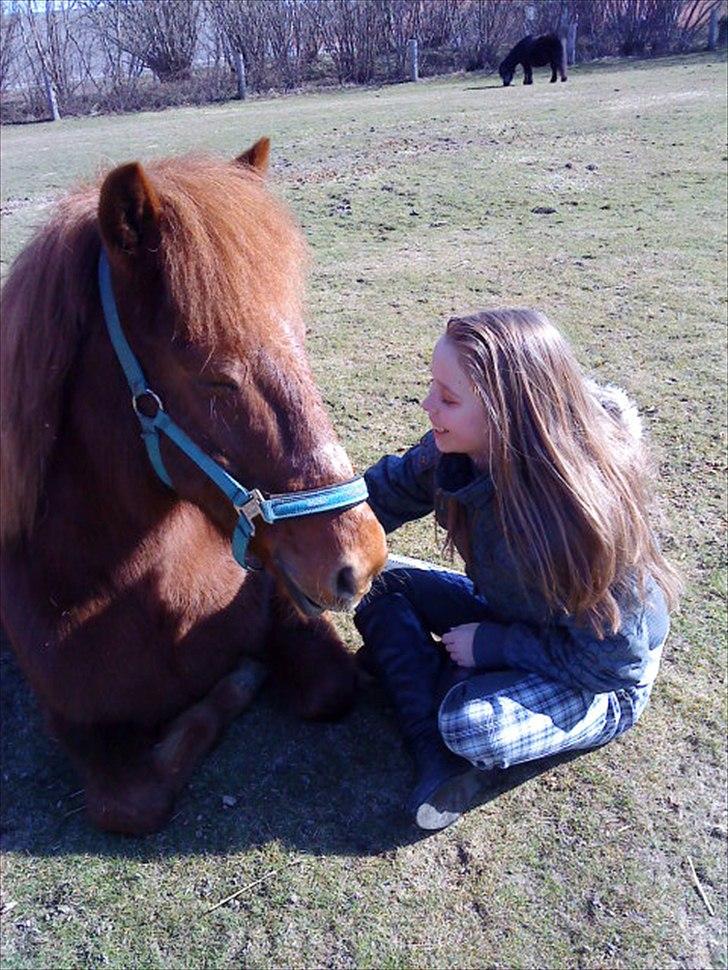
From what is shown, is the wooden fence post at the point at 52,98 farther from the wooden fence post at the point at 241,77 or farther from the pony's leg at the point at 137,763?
the pony's leg at the point at 137,763

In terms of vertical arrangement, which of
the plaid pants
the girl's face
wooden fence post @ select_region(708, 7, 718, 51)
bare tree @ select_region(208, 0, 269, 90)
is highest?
bare tree @ select_region(208, 0, 269, 90)

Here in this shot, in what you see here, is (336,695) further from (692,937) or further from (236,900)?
(692,937)

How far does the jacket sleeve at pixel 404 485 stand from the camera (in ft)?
9.23

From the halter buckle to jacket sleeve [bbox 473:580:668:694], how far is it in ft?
3.11

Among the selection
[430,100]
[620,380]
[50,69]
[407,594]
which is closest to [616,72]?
[430,100]

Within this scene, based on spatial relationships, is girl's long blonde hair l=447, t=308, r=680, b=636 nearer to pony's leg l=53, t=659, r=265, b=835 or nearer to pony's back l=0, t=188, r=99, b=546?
pony's back l=0, t=188, r=99, b=546

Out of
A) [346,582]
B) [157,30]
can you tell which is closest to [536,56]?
[157,30]

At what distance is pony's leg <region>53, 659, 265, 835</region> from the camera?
244 cm

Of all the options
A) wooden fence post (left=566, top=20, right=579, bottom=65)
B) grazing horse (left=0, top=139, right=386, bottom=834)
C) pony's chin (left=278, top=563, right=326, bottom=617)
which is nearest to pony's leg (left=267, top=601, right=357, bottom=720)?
grazing horse (left=0, top=139, right=386, bottom=834)

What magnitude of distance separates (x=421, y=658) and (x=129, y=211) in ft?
5.40

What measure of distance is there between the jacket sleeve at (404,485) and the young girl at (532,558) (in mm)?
217

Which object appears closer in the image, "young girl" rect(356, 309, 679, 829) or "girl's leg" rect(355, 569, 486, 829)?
"young girl" rect(356, 309, 679, 829)

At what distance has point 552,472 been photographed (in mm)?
2262

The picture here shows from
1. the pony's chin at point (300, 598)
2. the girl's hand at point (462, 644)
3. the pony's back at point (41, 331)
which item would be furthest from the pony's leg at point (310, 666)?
the pony's back at point (41, 331)
